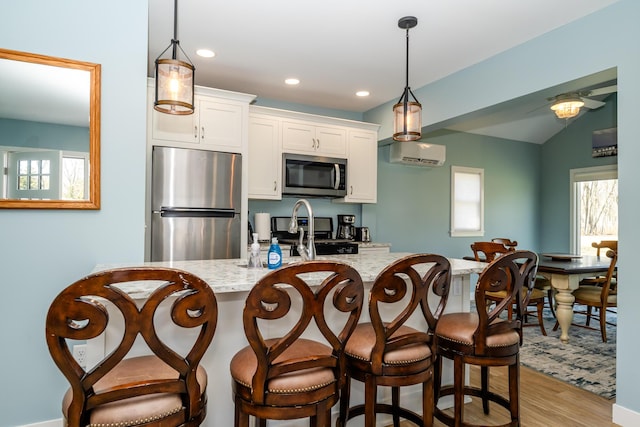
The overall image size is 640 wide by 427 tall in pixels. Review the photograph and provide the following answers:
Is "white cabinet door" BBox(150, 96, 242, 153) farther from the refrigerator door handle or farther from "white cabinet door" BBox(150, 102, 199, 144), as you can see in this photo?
the refrigerator door handle

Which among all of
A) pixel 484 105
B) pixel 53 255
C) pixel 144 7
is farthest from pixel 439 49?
pixel 53 255

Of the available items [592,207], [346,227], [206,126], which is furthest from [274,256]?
[592,207]

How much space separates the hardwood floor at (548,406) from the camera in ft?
7.79

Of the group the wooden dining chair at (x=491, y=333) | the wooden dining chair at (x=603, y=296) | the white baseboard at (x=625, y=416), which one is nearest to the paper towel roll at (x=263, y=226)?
the wooden dining chair at (x=491, y=333)

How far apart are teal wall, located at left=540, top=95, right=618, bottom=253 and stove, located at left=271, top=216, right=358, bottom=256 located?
12.9 feet

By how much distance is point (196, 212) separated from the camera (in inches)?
136

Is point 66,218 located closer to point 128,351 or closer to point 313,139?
point 128,351

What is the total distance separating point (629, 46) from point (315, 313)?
260 cm

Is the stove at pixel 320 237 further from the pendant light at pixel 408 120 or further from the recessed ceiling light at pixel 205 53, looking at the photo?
the recessed ceiling light at pixel 205 53

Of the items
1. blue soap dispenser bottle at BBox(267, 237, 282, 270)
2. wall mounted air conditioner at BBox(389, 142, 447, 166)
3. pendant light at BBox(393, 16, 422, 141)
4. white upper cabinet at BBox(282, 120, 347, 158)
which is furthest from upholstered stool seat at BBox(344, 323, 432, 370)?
wall mounted air conditioner at BBox(389, 142, 447, 166)

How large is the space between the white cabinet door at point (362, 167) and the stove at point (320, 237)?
48 cm

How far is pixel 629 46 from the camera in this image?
2.42 meters

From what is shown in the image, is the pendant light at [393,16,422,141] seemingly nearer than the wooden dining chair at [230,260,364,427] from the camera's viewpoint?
No

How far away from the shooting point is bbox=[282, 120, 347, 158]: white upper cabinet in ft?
14.4
